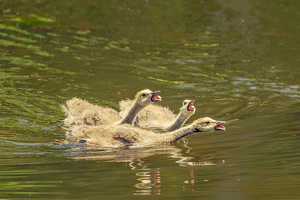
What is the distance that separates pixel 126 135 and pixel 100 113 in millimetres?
1507

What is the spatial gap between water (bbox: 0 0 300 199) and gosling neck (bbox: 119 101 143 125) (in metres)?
1.30

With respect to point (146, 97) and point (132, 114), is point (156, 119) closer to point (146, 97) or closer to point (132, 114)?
point (132, 114)

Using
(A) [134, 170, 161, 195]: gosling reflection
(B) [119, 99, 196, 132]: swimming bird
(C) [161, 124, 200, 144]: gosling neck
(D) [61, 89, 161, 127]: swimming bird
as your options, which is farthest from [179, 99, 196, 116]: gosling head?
(A) [134, 170, 161, 195]: gosling reflection

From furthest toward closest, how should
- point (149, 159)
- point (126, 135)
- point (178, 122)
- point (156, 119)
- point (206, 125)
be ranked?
1. point (156, 119)
2. point (178, 122)
3. point (206, 125)
4. point (126, 135)
5. point (149, 159)

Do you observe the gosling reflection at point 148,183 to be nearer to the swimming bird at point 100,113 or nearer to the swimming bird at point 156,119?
the swimming bird at point 100,113

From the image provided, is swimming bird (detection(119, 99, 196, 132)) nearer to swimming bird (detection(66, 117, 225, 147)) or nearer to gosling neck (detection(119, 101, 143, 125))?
gosling neck (detection(119, 101, 143, 125))

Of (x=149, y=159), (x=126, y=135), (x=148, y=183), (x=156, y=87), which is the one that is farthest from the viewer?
(x=156, y=87)

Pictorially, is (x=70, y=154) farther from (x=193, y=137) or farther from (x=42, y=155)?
(x=193, y=137)

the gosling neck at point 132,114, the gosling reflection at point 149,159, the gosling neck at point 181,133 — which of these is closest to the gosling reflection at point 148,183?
the gosling reflection at point 149,159

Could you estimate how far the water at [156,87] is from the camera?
25.0 feet

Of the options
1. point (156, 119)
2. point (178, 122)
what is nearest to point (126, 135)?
point (178, 122)

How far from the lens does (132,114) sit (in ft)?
39.7

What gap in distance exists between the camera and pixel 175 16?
23.3 m

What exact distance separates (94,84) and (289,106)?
505cm
